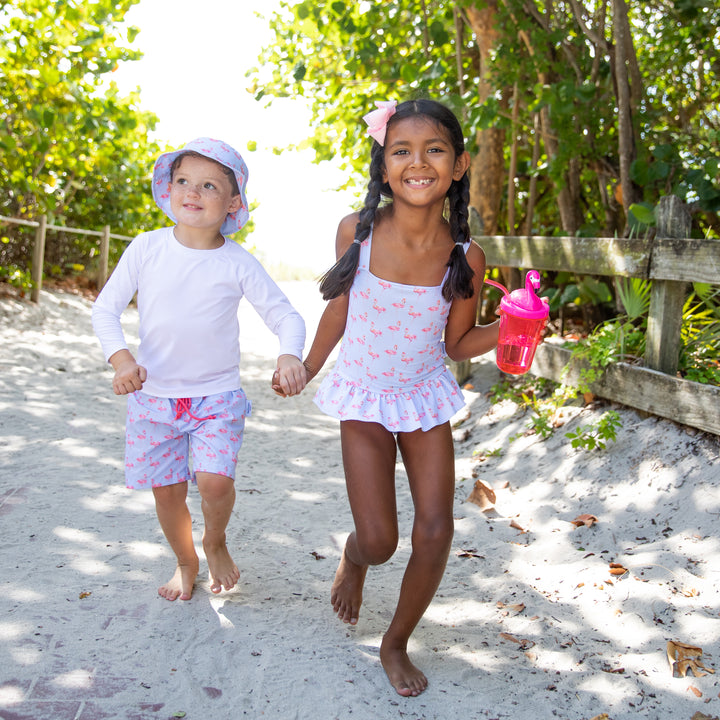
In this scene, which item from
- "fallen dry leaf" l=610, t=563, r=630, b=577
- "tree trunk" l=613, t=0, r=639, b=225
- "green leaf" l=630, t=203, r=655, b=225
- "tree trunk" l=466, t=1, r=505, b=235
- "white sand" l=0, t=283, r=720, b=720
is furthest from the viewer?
"tree trunk" l=466, t=1, r=505, b=235

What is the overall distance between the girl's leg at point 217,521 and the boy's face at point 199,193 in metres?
0.92

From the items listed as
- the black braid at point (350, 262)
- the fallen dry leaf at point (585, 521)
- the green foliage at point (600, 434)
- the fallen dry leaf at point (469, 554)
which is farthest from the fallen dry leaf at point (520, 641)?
→ the green foliage at point (600, 434)

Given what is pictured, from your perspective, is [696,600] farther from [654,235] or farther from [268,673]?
[654,235]

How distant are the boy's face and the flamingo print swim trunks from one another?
646mm

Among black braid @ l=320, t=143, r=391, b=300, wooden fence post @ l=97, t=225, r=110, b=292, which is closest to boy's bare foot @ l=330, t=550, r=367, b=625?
black braid @ l=320, t=143, r=391, b=300

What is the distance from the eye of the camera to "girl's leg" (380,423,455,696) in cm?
252

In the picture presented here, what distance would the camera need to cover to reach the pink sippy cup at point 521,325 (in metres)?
2.56

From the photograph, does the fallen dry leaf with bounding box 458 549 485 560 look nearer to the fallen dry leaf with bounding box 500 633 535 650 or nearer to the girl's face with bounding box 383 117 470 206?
the fallen dry leaf with bounding box 500 633 535 650

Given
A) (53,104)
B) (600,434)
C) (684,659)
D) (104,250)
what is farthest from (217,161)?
(104,250)

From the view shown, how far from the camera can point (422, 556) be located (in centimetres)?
253

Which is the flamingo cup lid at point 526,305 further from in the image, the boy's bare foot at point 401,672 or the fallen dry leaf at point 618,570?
the fallen dry leaf at point 618,570

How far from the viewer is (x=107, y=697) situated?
233cm

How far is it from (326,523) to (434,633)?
1223 mm

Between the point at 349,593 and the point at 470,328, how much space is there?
107 centimetres
